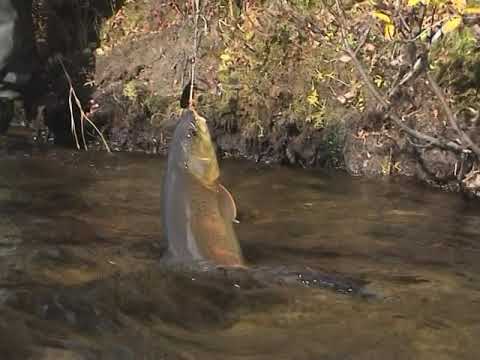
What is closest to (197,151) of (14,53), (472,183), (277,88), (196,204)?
(196,204)

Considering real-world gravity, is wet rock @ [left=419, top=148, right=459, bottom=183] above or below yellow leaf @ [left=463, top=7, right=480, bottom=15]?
→ below

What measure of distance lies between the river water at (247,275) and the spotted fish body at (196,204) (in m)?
0.16

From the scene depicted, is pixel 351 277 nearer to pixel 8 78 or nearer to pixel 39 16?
pixel 8 78

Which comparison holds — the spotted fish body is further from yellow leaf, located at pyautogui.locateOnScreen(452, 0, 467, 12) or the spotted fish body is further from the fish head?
yellow leaf, located at pyautogui.locateOnScreen(452, 0, 467, 12)

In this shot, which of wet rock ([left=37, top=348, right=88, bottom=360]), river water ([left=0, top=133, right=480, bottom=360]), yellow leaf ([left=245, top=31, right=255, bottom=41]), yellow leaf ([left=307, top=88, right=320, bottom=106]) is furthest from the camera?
yellow leaf ([left=245, top=31, right=255, bottom=41])

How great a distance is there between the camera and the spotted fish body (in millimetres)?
3990

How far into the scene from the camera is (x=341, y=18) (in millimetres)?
5785

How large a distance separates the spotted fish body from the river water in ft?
0.54

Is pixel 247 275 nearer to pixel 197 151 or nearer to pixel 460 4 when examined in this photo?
pixel 197 151

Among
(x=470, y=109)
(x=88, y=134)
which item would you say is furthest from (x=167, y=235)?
(x=88, y=134)

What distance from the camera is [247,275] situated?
3.88 metres

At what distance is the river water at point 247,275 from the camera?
3.14 m

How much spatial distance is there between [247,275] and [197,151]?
2.57 ft

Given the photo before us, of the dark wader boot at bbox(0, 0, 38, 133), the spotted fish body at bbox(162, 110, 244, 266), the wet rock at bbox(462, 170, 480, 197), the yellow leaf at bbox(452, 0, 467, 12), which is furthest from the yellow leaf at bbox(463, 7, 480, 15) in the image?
the dark wader boot at bbox(0, 0, 38, 133)
